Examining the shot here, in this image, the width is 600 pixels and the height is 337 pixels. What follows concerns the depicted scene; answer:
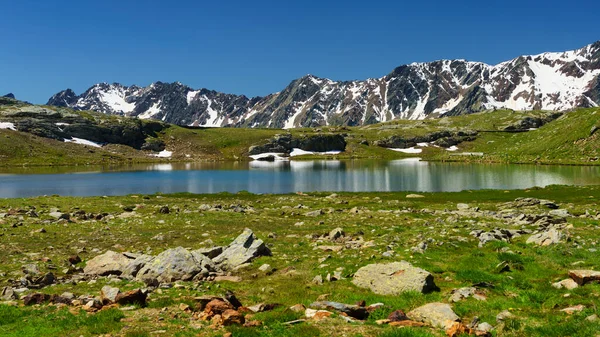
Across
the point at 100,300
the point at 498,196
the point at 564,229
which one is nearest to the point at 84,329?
the point at 100,300

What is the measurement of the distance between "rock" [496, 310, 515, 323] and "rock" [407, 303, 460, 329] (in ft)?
3.98

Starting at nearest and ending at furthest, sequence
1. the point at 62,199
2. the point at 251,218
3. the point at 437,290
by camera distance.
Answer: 1. the point at 437,290
2. the point at 251,218
3. the point at 62,199

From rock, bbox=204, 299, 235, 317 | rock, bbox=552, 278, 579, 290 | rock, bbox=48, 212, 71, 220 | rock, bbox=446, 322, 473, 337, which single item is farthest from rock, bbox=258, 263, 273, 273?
rock, bbox=48, 212, 71, 220

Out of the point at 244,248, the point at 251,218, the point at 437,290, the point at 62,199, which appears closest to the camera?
the point at 437,290

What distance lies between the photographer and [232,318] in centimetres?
1282

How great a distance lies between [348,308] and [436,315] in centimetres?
291

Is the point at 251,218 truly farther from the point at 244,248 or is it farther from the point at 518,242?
the point at 518,242

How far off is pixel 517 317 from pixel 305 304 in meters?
7.22

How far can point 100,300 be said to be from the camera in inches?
610

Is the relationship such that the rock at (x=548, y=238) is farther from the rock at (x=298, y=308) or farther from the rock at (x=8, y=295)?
the rock at (x=8, y=295)

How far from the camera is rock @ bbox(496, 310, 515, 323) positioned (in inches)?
500

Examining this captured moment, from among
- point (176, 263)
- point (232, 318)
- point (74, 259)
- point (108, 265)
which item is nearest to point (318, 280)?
point (232, 318)

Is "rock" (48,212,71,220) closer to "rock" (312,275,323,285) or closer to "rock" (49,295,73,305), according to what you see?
"rock" (49,295,73,305)

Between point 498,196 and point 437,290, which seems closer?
point 437,290
